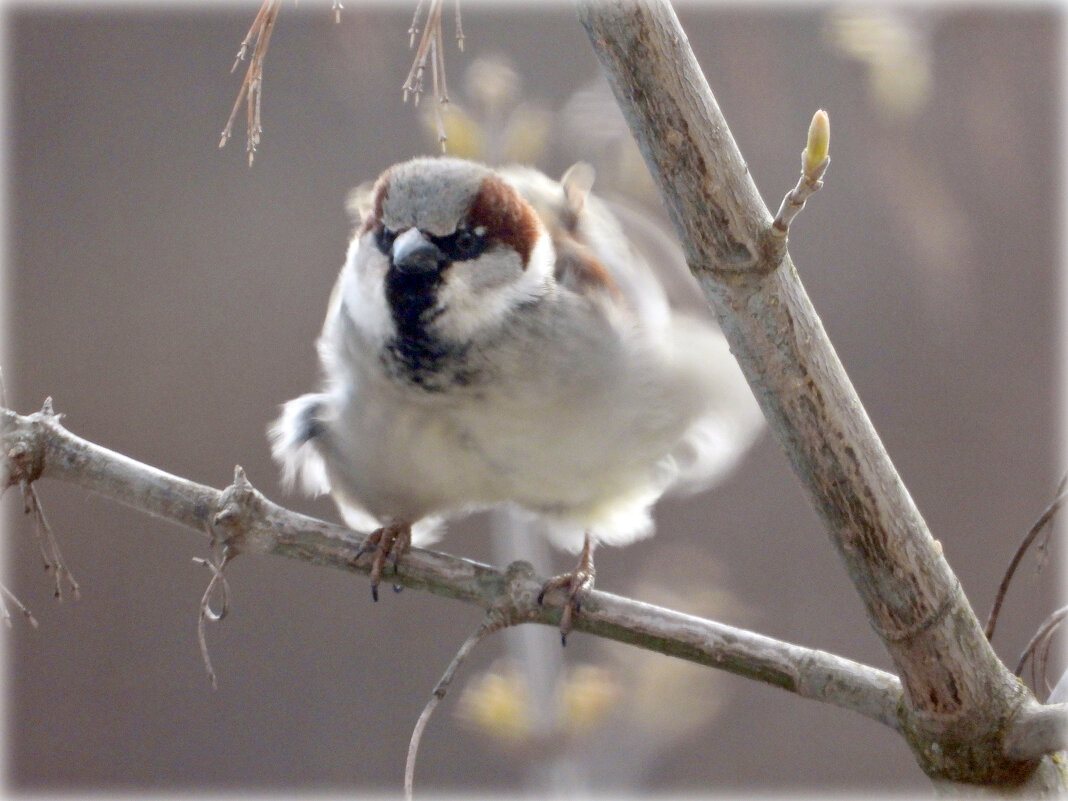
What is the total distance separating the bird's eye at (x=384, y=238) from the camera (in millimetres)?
1151

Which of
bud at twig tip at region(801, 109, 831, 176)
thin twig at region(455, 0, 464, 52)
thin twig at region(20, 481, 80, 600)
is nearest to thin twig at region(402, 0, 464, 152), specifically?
thin twig at region(455, 0, 464, 52)

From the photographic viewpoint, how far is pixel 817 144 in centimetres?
69

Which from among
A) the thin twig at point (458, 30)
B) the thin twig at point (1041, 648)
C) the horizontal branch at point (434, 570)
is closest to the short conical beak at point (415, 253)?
the horizontal branch at point (434, 570)

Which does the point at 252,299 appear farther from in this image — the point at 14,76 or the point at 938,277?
the point at 938,277

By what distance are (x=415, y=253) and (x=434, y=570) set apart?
311 millimetres

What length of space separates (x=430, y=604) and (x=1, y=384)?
1.58m

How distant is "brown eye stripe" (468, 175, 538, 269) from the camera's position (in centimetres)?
117

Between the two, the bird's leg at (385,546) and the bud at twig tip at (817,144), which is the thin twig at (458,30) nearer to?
the bud at twig tip at (817,144)

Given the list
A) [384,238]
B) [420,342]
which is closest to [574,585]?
[420,342]

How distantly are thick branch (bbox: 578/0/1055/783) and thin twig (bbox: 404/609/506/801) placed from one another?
296mm

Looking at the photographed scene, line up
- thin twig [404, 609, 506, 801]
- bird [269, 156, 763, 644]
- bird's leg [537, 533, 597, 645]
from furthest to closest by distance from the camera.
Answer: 1. bird [269, 156, 763, 644]
2. bird's leg [537, 533, 597, 645]
3. thin twig [404, 609, 506, 801]

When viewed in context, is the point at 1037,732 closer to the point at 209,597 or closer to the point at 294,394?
the point at 209,597

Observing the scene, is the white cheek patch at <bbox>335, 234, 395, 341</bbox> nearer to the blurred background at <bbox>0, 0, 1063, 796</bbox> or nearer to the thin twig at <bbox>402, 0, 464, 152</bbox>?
the thin twig at <bbox>402, 0, 464, 152</bbox>

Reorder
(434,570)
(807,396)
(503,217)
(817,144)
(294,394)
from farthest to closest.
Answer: (294,394) → (503,217) → (434,570) → (807,396) → (817,144)
